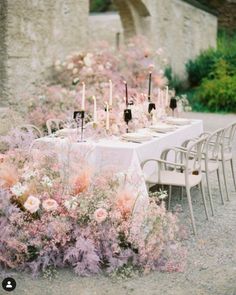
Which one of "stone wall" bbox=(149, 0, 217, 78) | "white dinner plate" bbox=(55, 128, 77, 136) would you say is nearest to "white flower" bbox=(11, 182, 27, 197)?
"white dinner plate" bbox=(55, 128, 77, 136)

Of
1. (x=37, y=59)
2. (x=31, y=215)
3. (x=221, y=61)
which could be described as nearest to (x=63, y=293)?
(x=31, y=215)

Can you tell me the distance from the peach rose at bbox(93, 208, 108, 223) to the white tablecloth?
32 centimetres

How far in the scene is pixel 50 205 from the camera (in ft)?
13.3

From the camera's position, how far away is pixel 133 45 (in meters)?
10.6

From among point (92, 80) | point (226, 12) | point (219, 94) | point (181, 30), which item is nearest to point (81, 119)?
point (92, 80)

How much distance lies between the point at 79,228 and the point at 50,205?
24cm

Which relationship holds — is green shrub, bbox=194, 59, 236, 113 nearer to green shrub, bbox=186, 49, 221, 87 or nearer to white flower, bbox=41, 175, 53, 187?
green shrub, bbox=186, 49, 221, 87

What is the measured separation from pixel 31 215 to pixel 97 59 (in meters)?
5.62

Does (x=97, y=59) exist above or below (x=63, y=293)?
above

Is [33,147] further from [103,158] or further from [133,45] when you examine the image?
[133,45]

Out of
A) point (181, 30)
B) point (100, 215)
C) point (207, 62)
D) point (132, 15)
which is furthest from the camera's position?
point (207, 62)

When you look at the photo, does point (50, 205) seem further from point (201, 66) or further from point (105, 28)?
point (105, 28)

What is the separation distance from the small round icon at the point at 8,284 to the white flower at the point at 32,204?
0.51 m

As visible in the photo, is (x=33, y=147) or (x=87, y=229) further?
(x=33, y=147)
